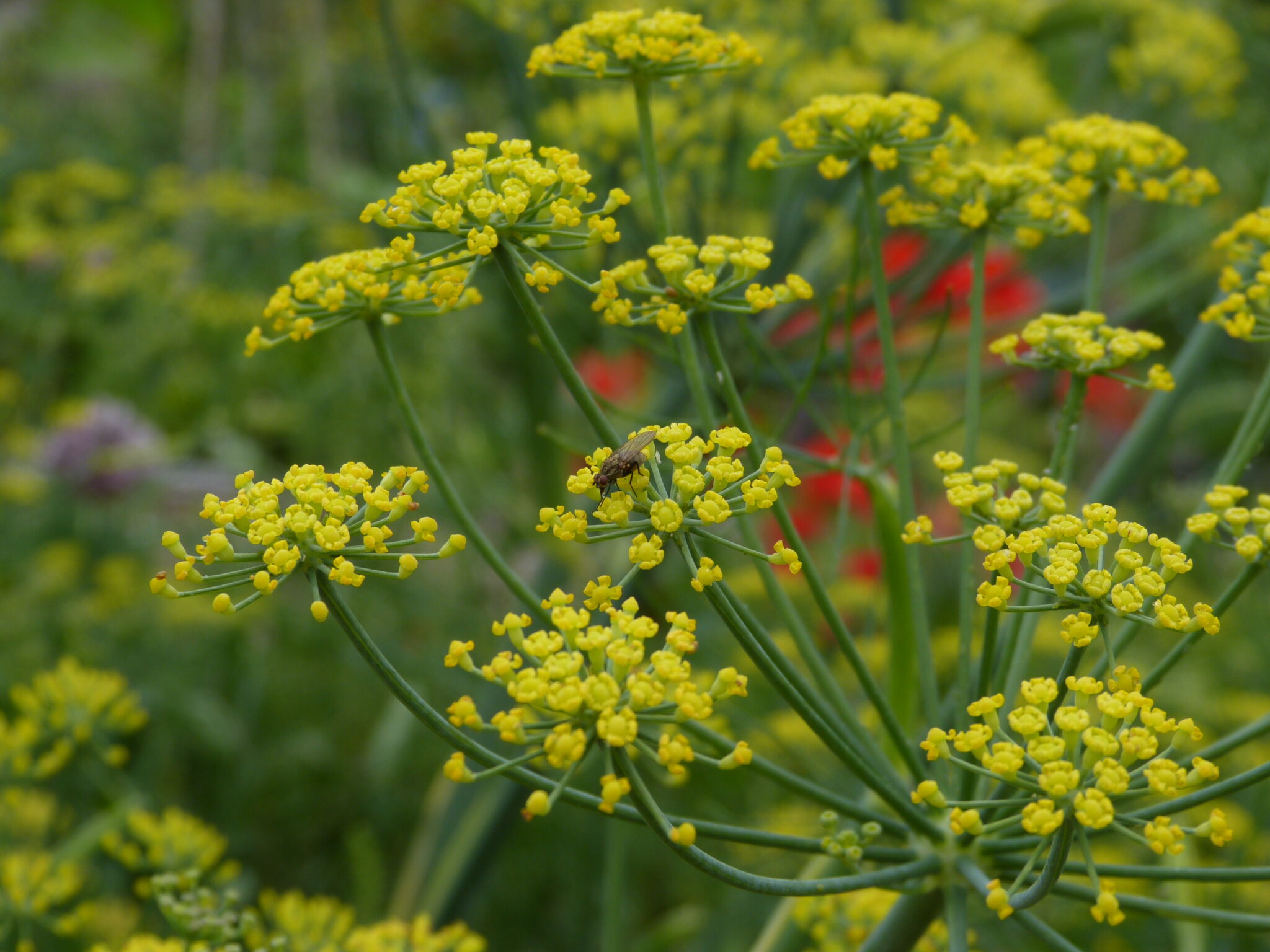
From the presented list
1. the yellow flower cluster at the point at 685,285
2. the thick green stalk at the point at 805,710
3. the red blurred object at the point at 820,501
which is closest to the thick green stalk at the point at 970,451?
the thick green stalk at the point at 805,710

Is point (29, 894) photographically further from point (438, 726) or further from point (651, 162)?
point (651, 162)

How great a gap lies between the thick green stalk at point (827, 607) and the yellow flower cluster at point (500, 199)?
150 mm

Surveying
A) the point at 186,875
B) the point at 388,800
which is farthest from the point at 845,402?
the point at 388,800

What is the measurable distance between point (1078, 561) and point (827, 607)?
0.21 meters

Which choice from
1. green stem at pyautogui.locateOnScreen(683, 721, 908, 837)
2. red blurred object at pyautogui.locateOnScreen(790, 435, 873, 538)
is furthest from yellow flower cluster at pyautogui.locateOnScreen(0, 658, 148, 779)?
red blurred object at pyautogui.locateOnScreen(790, 435, 873, 538)

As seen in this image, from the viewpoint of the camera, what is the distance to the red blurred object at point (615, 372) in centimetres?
359

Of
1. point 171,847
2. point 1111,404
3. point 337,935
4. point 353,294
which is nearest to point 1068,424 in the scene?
point 353,294

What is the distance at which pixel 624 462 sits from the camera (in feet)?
2.58

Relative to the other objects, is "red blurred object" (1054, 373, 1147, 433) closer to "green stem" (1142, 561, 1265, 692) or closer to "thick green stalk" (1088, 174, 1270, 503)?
"thick green stalk" (1088, 174, 1270, 503)

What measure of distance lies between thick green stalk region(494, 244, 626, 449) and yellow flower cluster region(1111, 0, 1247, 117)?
1806 millimetres

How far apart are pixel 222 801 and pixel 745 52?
205 centimetres

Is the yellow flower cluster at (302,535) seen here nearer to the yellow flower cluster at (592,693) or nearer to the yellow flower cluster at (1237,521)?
the yellow flower cluster at (592,693)

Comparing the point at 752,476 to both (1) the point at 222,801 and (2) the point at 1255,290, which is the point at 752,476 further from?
(1) the point at 222,801

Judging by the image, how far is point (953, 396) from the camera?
4.70m
